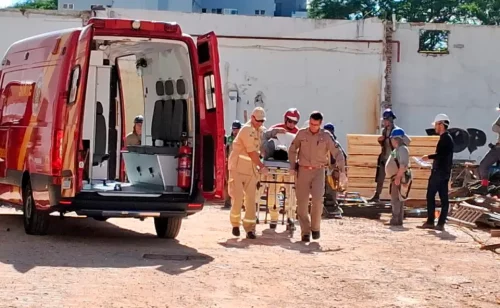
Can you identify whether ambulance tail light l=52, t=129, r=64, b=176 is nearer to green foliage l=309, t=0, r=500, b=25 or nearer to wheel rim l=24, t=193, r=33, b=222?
wheel rim l=24, t=193, r=33, b=222

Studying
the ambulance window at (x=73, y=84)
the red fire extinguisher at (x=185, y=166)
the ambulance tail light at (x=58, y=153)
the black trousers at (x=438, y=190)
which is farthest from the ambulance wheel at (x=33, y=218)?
the black trousers at (x=438, y=190)

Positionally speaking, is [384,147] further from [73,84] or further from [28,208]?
[73,84]

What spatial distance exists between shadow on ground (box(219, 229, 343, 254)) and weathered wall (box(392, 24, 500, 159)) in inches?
605

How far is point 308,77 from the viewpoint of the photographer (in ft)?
89.6

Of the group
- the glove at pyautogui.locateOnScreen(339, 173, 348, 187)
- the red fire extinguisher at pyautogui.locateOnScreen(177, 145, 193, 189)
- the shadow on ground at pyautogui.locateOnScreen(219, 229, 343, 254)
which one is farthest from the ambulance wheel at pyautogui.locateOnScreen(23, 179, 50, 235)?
the glove at pyautogui.locateOnScreen(339, 173, 348, 187)

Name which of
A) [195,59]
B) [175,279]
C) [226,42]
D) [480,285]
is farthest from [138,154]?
[226,42]

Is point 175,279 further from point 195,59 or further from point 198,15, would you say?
point 198,15

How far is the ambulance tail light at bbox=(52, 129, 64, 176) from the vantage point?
439 inches

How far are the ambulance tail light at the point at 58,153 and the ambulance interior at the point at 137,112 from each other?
0.57m

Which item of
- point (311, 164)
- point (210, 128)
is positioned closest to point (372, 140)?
point (311, 164)

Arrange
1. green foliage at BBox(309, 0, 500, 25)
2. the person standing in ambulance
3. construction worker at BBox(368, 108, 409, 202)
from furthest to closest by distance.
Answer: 1. green foliage at BBox(309, 0, 500, 25)
2. construction worker at BBox(368, 108, 409, 202)
3. the person standing in ambulance

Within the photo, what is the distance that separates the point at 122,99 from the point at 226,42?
13.5 meters

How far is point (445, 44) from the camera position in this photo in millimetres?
28766

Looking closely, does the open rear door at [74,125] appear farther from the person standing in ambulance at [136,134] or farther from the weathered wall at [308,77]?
the weathered wall at [308,77]
